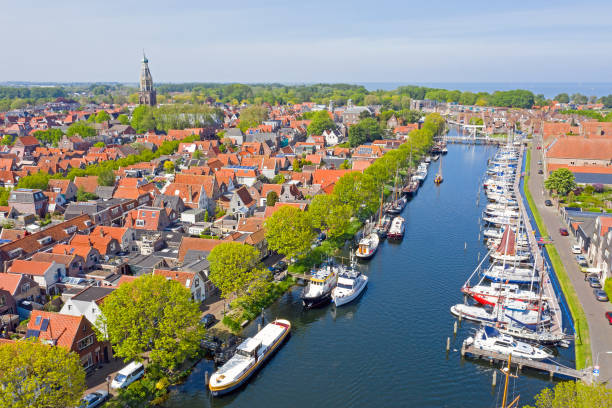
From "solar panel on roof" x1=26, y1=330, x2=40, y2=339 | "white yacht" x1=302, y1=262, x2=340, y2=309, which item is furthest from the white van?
"white yacht" x1=302, y1=262, x2=340, y2=309

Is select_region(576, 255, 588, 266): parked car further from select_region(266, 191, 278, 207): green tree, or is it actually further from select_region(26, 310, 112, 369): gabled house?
select_region(26, 310, 112, 369): gabled house

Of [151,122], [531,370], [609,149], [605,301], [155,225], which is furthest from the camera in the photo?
[151,122]

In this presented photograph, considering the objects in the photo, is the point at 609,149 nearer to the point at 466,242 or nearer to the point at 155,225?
the point at 466,242

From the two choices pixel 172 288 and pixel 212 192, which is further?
pixel 212 192

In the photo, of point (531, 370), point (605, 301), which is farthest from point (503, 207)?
point (531, 370)

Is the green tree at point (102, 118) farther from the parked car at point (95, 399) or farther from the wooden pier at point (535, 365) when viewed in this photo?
the wooden pier at point (535, 365)

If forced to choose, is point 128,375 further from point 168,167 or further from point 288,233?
point 168,167
